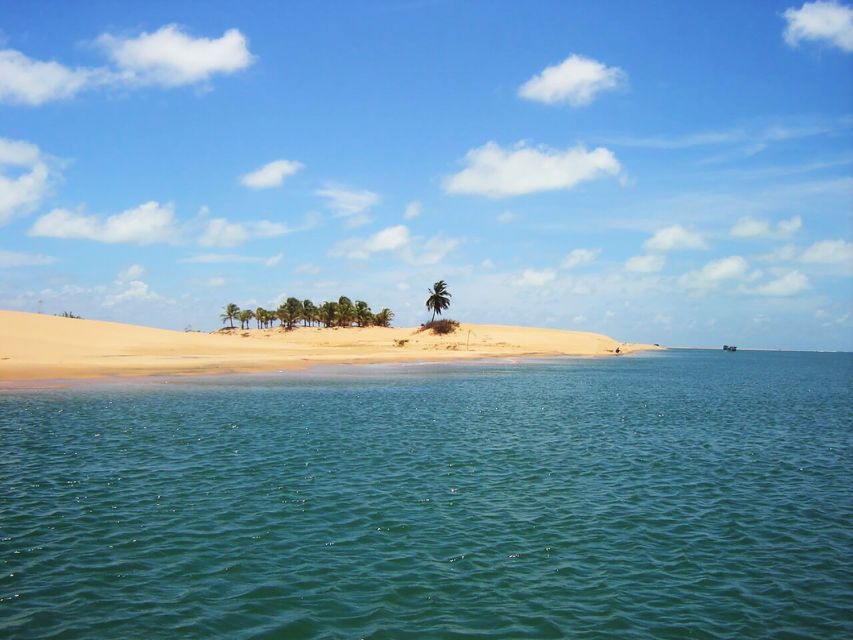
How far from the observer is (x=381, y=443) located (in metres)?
29.7

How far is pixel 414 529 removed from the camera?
56.5 ft

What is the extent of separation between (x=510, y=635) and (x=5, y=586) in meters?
11.2

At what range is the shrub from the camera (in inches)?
6088

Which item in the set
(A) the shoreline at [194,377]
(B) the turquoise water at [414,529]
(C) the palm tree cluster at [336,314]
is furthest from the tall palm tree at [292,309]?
(B) the turquoise water at [414,529]

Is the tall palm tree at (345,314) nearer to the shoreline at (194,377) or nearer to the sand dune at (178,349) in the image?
the sand dune at (178,349)

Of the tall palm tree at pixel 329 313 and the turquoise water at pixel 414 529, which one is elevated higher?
the tall palm tree at pixel 329 313

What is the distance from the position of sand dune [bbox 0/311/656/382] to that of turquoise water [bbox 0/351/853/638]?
31.6 meters

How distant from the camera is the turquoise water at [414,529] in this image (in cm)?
1208

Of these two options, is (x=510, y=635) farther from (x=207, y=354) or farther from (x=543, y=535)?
(x=207, y=354)

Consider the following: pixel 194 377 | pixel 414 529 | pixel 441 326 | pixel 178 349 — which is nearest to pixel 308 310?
pixel 441 326

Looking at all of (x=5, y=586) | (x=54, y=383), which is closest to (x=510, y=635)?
(x=5, y=586)

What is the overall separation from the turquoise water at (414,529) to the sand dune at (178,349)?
31563 mm

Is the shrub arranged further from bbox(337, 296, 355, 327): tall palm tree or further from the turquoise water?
the turquoise water

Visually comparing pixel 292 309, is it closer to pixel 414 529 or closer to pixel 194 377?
pixel 194 377
